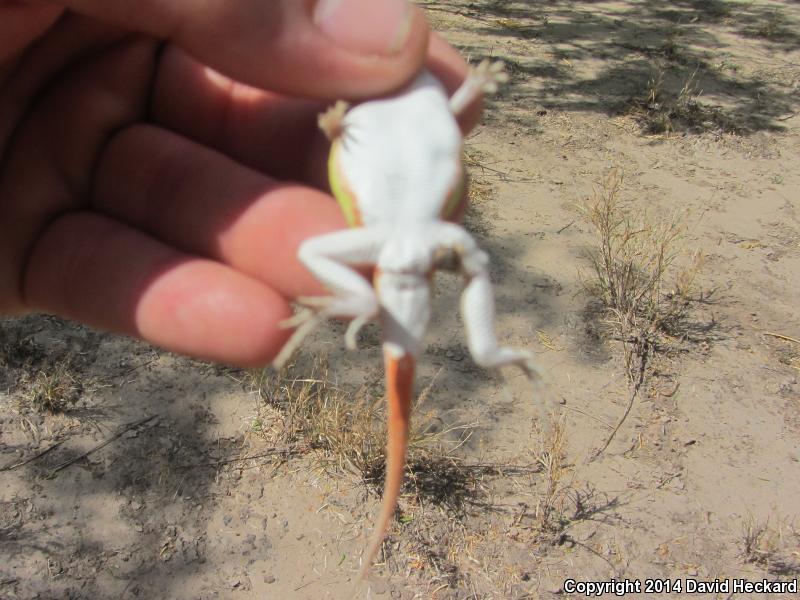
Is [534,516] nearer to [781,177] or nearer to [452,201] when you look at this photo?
[452,201]

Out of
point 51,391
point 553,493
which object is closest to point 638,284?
point 553,493

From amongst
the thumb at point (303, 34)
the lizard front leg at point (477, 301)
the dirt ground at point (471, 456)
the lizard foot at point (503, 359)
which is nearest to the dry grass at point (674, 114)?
the dirt ground at point (471, 456)

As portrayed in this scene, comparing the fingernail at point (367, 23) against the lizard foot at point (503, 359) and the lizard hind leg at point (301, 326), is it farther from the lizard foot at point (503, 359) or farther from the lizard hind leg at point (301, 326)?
the lizard foot at point (503, 359)

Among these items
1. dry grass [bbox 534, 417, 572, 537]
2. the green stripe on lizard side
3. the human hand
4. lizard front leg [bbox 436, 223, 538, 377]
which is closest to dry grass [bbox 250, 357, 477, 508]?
dry grass [bbox 534, 417, 572, 537]

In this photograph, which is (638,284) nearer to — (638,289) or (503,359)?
(638,289)

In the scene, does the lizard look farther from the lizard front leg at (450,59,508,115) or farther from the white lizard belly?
the lizard front leg at (450,59,508,115)

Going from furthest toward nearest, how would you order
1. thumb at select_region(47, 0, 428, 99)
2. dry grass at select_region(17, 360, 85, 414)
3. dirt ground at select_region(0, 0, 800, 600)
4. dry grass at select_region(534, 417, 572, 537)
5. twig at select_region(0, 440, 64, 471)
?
dry grass at select_region(17, 360, 85, 414)
twig at select_region(0, 440, 64, 471)
dry grass at select_region(534, 417, 572, 537)
dirt ground at select_region(0, 0, 800, 600)
thumb at select_region(47, 0, 428, 99)
